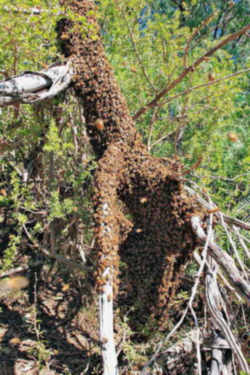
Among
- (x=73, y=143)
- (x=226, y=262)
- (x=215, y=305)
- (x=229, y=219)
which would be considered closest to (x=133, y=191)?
(x=229, y=219)

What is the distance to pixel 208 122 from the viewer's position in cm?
393

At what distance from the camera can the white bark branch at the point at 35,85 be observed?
2.06 m

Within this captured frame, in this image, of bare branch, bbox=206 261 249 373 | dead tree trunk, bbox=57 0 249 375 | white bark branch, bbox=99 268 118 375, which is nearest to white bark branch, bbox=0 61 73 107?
dead tree trunk, bbox=57 0 249 375

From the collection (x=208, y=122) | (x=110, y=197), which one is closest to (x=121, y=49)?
(x=208, y=122)

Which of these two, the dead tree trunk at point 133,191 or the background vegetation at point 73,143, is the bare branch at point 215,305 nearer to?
the dead tree trunk at point 133,191

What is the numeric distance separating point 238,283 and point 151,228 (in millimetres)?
865

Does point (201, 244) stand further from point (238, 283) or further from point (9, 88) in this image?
point (9, 88)

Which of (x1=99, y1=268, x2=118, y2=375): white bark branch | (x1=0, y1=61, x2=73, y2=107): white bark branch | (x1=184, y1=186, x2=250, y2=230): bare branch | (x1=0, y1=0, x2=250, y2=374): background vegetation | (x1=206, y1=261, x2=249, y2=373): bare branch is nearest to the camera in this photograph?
(x1=99, y1=268, x2=118, y2=375): white bark branch

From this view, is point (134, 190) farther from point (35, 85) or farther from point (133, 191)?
point (35, 85)

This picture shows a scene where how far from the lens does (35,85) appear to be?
7.34ft

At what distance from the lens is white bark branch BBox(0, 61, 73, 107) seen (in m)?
2.06

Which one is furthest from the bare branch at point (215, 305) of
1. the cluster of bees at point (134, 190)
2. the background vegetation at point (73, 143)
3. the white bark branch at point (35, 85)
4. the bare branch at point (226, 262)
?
the white bark branch at point (35, 85)

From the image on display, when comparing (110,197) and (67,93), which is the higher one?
(67,93)

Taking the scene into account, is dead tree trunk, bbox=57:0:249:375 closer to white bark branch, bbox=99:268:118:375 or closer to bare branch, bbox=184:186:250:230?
bare branch, bbox=184:186:250:230
